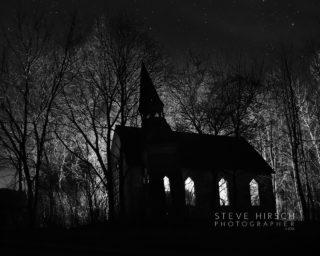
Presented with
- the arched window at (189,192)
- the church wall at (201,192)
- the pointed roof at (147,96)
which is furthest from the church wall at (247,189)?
the pointed roof at (147,96)

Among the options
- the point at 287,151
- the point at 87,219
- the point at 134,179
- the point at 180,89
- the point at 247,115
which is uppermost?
the point at 180,89

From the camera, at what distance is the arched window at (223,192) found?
91.9 feet

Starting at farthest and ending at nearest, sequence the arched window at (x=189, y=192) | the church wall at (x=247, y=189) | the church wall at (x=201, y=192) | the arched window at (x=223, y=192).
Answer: the arched window at (x=223, y=192) < the church wall at (x=247, y=189) < the arched window at (x=189, y=192) < the church wall at (x=201, y=192)

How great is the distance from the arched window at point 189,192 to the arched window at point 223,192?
2.39 meters

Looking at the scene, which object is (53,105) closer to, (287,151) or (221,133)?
(221,133)

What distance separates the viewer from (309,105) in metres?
29.8

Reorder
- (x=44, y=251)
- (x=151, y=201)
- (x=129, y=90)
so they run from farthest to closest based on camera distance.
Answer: (x=129, y=90) → (x=151, y=201) → (x=44, y=251)

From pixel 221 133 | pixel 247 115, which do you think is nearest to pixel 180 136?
pixel 221 133

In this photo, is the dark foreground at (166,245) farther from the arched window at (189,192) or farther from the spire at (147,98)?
the arched window at (189,192)

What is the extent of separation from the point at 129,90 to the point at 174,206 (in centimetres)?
857

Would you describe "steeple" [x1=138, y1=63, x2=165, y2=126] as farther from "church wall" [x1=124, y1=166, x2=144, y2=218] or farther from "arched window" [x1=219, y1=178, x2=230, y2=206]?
"arched window" [x1=219, y1=178, x2=230, y2=206]

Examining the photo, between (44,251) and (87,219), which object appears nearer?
(44,251)

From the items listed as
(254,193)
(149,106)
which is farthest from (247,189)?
(149,106)

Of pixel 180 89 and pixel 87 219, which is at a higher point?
pixel 180 89
